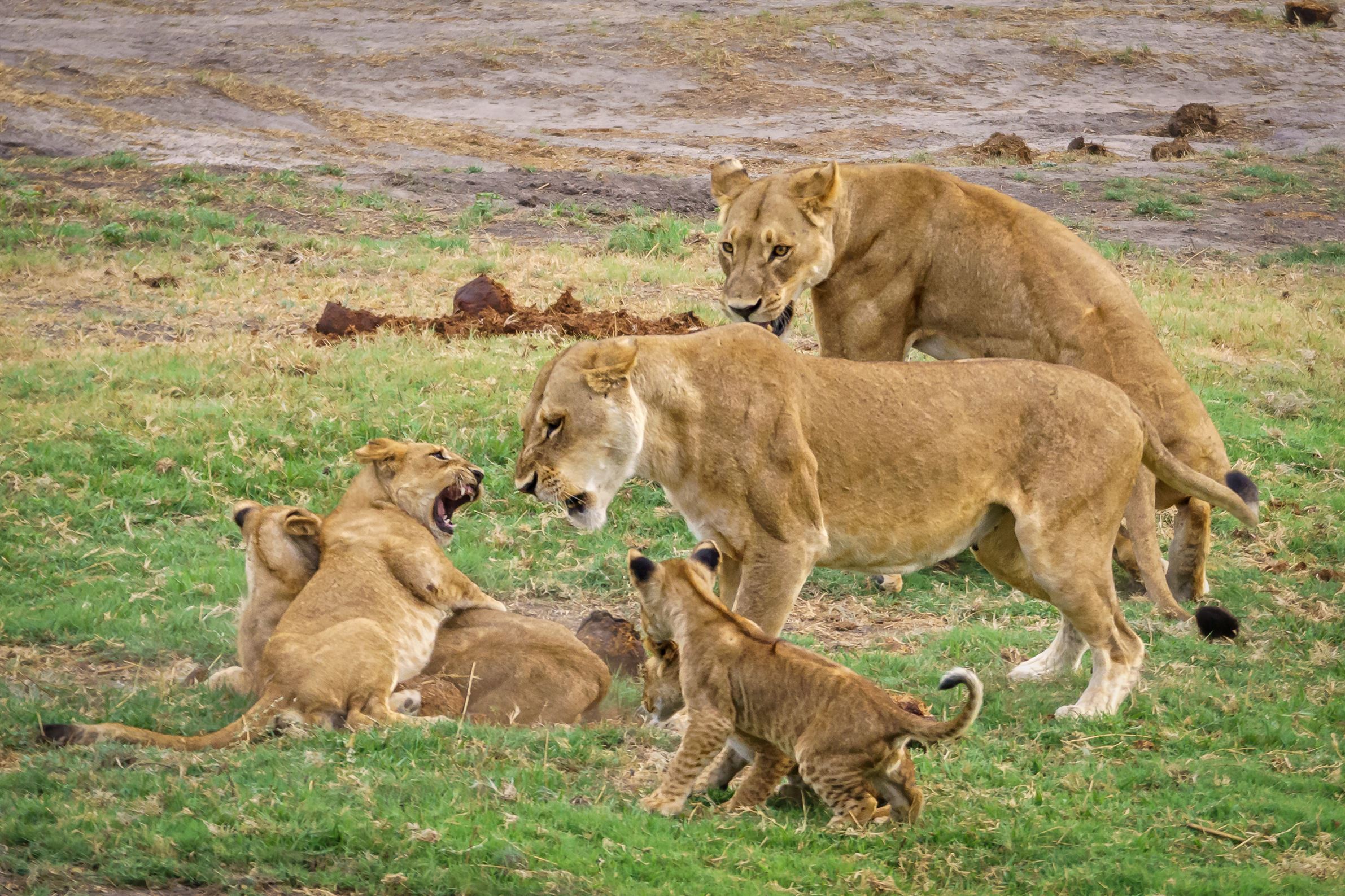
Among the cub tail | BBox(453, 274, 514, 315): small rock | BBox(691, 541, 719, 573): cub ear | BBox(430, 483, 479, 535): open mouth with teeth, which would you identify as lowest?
the cub tail

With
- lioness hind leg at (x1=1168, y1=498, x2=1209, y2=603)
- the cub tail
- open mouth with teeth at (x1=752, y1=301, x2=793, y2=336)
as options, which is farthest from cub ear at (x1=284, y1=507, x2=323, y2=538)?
lioness hind leg at (x1=1168, y1=498, x2=1209, y2=603)

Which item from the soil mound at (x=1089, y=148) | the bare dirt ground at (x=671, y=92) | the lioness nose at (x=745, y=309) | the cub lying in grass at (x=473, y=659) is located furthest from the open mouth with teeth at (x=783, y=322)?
the soil mound at (x=1089, y=148)

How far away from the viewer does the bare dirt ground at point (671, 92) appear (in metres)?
19.5

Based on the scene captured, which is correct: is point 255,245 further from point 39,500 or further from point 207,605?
point 207,605

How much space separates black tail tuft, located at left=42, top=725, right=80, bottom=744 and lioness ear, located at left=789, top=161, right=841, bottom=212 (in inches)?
184

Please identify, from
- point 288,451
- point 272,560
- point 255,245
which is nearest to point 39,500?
point 288,451

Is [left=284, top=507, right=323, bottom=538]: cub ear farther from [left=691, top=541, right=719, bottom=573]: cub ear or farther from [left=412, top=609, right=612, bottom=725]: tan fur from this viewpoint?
[left=691, top=541, right=719, bottom=573]: cub ear

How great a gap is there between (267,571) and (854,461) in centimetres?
267

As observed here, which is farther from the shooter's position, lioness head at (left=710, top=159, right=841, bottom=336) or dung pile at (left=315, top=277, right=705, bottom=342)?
dung pile at (left=315, top=277, right=705, bottom=342)

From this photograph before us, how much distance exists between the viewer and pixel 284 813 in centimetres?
494

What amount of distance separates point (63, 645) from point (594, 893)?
11.5 feet

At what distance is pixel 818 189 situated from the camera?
8344 mm

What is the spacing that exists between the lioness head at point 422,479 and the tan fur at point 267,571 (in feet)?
1.46

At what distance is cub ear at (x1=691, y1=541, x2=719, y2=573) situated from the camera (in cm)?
596
